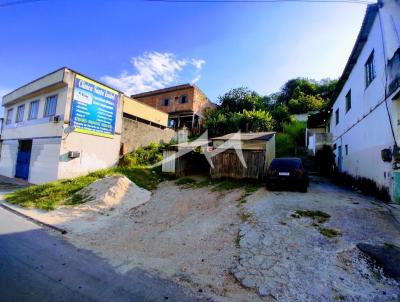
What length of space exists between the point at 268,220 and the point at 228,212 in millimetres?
1574

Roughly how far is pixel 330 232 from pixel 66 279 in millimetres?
5383

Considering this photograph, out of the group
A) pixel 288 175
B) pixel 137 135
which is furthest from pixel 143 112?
pixel 288 175

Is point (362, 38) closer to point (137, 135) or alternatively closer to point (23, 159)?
point (137, 135)

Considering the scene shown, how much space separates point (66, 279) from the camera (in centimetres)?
370

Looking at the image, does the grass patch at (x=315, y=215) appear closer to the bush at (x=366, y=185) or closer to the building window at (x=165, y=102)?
the bush at (x=366, y=185)

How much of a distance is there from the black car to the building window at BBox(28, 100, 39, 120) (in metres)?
16.0

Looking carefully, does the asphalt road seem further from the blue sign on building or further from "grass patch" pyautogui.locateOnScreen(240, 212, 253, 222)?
the blue sign on building

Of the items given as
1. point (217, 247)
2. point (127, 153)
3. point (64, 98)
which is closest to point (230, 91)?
point (127, 153)

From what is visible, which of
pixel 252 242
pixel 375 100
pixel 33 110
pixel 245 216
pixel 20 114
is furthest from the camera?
pixel 20 114

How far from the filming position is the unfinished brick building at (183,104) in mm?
29250

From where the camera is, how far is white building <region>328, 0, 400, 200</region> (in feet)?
24.5

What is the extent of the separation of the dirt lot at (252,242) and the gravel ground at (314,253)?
0.05 feet

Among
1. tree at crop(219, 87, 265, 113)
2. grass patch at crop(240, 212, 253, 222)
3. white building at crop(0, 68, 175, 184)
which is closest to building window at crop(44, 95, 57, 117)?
white building at crop(0, 68, 175, 184)

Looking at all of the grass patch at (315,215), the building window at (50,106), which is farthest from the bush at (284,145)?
the building window at (50,106)
